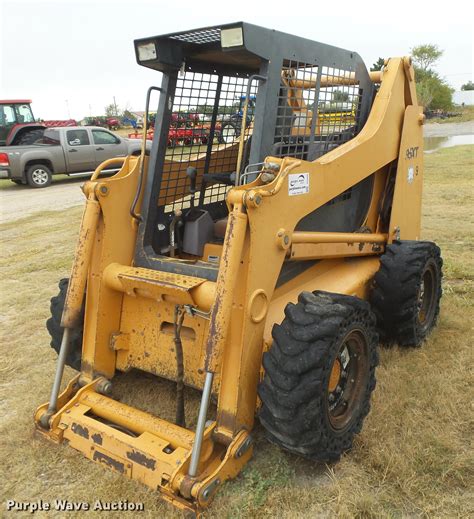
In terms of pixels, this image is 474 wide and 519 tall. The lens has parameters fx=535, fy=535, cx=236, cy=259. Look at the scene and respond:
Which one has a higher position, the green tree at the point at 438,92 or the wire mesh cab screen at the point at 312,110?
the green tree at the point at 438,92

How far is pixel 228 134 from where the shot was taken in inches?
161

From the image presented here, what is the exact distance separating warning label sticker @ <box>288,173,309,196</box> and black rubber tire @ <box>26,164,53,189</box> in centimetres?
1364

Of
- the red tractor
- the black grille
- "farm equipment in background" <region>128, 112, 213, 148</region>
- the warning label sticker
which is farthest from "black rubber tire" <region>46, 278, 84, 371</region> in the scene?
the red tractor

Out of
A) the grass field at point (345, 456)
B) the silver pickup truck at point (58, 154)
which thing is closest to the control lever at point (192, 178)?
the grass field at point (345, 456)

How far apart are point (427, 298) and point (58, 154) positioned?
13.3 metres

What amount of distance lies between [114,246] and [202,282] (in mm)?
747

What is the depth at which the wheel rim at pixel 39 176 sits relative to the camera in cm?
1515

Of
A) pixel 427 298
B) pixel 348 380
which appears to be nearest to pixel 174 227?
pixel 348 380

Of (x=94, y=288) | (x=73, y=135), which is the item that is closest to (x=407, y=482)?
(x=94, y=288)

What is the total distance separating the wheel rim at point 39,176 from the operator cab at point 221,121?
12409 mm

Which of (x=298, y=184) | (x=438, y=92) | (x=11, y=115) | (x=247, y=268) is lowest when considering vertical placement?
(x=247, y=268)

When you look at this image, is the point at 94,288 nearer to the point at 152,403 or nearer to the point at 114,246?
the point at 114,246

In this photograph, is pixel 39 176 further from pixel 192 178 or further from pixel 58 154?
pixel 192 178

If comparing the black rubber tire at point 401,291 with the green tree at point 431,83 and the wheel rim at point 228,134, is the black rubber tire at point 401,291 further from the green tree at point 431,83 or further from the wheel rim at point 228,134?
the green tree at point 431,83
